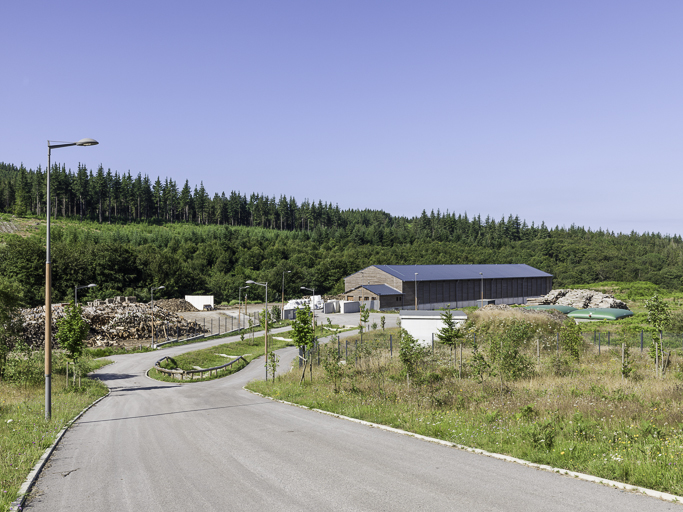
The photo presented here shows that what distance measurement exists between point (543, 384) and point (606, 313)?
58451mm

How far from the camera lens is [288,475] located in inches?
393

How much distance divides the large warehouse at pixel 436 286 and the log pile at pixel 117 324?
119ft

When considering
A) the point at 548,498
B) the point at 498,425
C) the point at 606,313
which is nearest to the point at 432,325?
the point at 498,425

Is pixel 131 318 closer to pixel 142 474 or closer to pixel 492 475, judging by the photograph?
pixel 142 474

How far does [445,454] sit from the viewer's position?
37.2 feet

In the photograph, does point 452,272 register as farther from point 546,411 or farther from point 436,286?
point 546,411

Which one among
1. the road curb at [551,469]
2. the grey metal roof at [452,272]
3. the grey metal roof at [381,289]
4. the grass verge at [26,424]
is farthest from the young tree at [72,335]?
the grey metal roof at [452,272]

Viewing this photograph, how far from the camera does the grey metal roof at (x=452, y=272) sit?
97.3m

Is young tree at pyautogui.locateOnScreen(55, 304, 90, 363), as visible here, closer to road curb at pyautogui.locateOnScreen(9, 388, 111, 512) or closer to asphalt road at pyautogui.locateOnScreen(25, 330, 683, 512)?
asphalt road at pyautogui.locateOnScreen(25, 330, 683, 512)

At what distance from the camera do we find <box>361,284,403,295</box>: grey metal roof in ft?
300

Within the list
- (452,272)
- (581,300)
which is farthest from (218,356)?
(581,300)

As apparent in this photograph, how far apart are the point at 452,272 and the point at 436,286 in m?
8.78

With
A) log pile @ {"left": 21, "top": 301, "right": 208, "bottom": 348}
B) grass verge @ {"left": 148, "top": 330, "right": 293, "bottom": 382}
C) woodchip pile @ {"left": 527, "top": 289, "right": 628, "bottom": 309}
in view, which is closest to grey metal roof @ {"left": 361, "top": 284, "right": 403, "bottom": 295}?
grass verge @ {"left": 148, "top": 330, "right": 293, "bottom": 382}

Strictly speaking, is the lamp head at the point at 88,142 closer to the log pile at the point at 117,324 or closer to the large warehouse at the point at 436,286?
the log pile at the point at 117,324
